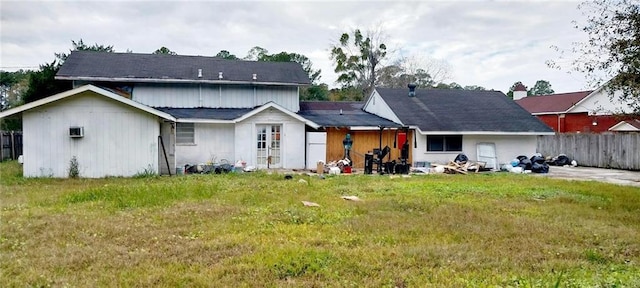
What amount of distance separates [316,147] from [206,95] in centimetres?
650

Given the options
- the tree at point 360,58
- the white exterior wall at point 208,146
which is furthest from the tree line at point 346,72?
the white exterior wall at point 208,146

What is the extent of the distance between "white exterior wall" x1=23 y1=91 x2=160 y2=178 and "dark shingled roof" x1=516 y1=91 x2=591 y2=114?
30470mm

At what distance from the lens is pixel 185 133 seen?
17.5 m

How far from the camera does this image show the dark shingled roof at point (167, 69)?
19997 millimetres

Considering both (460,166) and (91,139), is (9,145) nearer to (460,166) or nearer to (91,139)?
(91,139)

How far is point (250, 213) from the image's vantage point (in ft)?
26.5

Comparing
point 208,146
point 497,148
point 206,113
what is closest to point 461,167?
point 497,148

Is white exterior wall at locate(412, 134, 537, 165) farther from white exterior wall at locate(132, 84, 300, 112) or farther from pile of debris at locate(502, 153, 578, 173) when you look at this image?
white exterior wall at locate(132, 84, 300, 112)

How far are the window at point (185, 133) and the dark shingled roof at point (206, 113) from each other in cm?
35

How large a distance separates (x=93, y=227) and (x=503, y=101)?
2189 centimetres

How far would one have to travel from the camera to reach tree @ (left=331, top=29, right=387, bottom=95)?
40.8m

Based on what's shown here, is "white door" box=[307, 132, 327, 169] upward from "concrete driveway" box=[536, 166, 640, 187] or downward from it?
upward

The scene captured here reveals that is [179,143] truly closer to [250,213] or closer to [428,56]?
[250,213]

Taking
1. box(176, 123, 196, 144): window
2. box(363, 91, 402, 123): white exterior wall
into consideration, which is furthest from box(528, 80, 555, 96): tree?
box(176, 123, 196, 144): window
